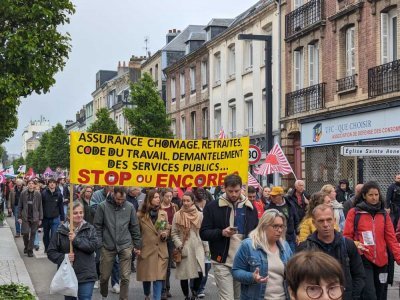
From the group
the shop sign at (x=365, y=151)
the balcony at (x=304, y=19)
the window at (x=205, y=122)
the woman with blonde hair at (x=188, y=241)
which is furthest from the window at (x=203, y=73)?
the woman with blonde hair at (x=188, y=241)

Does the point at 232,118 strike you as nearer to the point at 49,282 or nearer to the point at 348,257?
the point at 49,282

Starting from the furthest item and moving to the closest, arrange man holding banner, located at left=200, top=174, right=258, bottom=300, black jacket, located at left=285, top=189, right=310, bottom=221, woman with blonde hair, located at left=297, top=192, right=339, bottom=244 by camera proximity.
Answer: black jacket, located at left=285, top=189, right=310, bottom=221 < woman with blonde hair, located at left=297, top=192, right=339, bottom=244 < man holding banner, located at left=200, top=174, right=258, bottom=300

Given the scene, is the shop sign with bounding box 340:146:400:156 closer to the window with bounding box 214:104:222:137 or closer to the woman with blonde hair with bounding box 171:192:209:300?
the woman with blonde hair with bounding box 171:192:209:300

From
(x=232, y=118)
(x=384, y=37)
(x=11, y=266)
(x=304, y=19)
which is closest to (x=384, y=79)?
(x=384, y=37)

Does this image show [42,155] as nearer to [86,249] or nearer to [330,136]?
[330,136]

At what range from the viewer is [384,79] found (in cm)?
2125

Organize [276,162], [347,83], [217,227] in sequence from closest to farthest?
[217,227] → [276,162] → [347,83]

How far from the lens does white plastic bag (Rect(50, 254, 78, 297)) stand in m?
7.86

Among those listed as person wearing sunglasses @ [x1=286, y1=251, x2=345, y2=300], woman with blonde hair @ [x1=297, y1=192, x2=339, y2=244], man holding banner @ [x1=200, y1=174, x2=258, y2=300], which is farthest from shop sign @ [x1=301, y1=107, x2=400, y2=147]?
person wearing sunglasses @ [x1=286, y1=251, x2=345, y2=300]

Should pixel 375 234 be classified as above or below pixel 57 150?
below

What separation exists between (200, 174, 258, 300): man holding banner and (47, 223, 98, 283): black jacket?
1223 millimetres

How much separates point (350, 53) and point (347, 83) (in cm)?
98

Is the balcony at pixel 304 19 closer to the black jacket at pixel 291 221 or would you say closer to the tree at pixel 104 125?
the black jacket at pixel 291 221

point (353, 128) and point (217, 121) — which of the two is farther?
point (217, 121)
